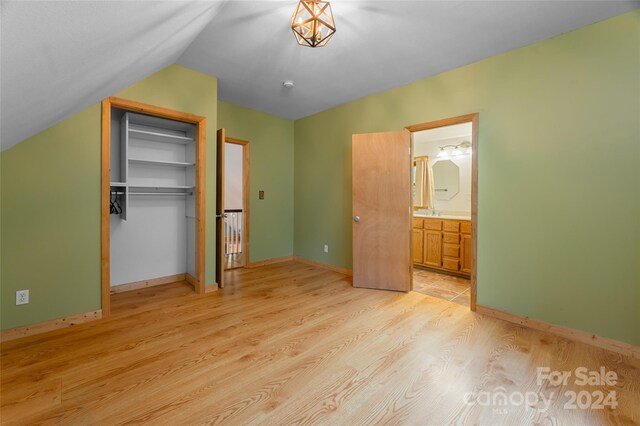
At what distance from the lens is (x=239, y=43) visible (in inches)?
97.5

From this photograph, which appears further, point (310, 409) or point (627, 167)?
point (627, 167)

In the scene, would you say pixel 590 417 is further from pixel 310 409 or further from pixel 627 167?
pixel 627 167

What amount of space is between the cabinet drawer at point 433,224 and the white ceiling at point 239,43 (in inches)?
85.0

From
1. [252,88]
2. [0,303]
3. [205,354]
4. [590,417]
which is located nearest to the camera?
[590,417]

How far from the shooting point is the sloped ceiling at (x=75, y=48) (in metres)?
0.93

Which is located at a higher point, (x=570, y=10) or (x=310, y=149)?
(x=570, y=10)

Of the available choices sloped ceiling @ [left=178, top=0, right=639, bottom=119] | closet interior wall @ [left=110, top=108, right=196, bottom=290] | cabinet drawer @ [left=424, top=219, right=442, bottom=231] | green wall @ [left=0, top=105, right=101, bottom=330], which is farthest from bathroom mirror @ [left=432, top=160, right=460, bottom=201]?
green wall @ [left=0, top=105, right=101, bottom=330]

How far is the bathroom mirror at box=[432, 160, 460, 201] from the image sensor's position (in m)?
4.97

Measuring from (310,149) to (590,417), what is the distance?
13.7 feet

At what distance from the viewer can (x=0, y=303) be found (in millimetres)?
2143

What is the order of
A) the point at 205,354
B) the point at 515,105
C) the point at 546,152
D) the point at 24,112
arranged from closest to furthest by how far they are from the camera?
the point at 24,112 → the point at 205,354 → the point at 546,152 → the point at 515,105

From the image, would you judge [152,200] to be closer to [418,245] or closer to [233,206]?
[233,206]

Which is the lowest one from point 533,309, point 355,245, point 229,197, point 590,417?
point 590,417

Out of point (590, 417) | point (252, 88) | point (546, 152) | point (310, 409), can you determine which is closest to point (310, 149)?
point (252, 88)
